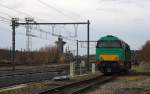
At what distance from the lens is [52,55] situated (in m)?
128

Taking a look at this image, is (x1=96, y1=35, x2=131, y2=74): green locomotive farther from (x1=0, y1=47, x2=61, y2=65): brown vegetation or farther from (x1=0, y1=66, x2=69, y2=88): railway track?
(x1=0, y1=47, x2=61, y2=65): brown vegetation

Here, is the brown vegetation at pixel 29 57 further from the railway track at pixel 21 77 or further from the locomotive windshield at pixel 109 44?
the locomotive windshield at pixel 109 44

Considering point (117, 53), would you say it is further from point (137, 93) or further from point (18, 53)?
point (18, 53)

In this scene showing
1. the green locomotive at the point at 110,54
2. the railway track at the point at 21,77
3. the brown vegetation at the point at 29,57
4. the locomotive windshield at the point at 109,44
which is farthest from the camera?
the brown vegetation at the point at 29,57

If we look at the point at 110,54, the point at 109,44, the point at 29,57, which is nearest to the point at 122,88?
the point at 110,54

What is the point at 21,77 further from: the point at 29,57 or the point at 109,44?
the point at 29,57

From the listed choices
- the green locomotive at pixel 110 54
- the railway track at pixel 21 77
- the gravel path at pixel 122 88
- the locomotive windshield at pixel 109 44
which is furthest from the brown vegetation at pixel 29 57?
the gravel path at pixel 122 88

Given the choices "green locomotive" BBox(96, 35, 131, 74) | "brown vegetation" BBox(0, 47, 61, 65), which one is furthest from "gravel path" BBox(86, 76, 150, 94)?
"brown vegetation" BBox(0, 47, 61, 65)

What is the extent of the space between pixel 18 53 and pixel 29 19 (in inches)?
1943

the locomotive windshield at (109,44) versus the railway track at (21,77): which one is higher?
the locomotive windshield at (109,44)

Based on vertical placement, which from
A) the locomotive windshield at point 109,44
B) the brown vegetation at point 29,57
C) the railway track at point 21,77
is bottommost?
the railway track at point 21,77

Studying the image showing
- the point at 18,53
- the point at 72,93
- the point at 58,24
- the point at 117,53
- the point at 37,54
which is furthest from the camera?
the point at 37,54

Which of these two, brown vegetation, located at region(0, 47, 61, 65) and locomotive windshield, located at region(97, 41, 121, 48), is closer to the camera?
locomotive windshield, located at region(97, 41, 121, 48)

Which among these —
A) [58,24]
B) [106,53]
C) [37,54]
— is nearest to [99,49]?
[106,53]
